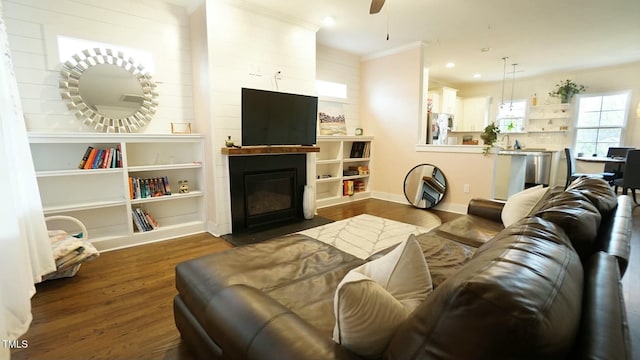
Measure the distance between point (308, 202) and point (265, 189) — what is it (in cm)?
66

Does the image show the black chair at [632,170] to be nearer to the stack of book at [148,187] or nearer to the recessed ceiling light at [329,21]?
the recessed ceiling light at [329,21]

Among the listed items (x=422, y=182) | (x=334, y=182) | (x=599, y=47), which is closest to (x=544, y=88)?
(x=599, y=47)

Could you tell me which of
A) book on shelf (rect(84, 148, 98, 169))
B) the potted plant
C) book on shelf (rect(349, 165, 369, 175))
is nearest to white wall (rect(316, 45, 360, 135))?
book on shelf (rect(349, 165, 369, 175))

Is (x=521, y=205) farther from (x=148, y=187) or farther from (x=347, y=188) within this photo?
(x=148, y=187)

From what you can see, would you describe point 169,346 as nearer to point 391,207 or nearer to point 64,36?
point 64,36

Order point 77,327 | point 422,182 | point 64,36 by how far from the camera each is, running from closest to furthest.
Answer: point 77,327 → point 64,36 → point 422,182

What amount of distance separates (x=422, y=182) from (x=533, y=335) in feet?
15.4

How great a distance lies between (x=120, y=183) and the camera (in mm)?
3426

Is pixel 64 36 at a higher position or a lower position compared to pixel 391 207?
higher

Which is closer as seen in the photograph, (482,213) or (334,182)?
(482,213)

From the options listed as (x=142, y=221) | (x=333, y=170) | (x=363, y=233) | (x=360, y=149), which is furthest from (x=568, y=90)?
(x=142, y=221)

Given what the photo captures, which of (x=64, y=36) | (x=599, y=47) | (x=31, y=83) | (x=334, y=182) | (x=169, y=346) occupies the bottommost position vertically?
(x=169, y=346)

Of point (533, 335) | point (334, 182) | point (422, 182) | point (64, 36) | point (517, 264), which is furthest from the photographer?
point (334, 182)

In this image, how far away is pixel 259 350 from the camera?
0.87 m
